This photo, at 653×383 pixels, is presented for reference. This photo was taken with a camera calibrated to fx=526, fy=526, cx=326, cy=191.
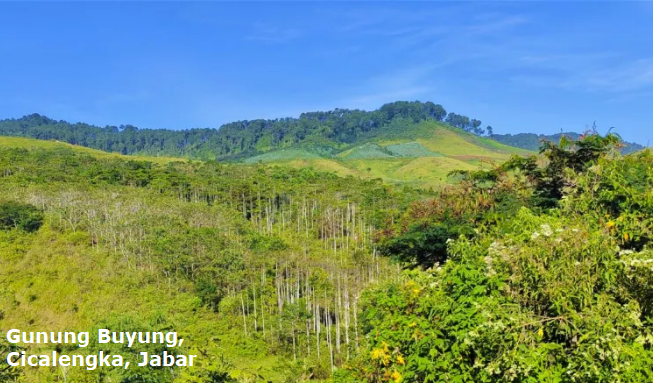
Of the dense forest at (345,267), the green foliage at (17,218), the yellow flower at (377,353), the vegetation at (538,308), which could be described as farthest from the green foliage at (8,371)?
the green foliage at (17,218)

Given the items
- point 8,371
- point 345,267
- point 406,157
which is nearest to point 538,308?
point 8,371

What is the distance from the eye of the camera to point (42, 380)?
26.6 metres

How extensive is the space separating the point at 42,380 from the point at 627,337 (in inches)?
1131

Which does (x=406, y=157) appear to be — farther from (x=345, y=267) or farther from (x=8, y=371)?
(x=8, y=371)

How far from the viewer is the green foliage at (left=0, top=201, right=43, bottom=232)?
165ft

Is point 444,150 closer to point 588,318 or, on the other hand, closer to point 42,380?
point 42,380

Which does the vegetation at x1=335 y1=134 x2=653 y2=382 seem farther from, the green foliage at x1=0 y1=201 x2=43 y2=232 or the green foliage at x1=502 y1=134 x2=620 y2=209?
the green foliage at x1=0 y1=201 x2=43 y2=232

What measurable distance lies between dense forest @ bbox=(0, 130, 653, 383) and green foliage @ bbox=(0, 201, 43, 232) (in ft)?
0.52

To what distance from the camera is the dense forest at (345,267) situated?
5.48m

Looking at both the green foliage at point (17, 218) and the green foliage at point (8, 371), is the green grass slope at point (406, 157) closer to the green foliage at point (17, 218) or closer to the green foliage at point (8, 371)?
the green foliage at point (17, 218)

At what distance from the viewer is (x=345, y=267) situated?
5203 centimetres

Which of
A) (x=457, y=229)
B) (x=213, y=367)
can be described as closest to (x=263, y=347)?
(x=457, y=229)

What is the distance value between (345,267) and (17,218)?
3200 cm

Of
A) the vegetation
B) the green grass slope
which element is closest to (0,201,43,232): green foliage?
the vegetation
